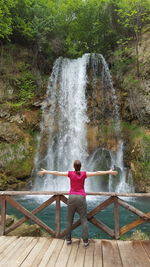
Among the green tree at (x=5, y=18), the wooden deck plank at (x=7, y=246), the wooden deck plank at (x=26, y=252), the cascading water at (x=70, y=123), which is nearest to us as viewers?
the wooden deck plank at (x=26, y=252)

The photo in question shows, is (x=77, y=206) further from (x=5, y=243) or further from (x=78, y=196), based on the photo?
(x=5, y=243)

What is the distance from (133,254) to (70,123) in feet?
41.9

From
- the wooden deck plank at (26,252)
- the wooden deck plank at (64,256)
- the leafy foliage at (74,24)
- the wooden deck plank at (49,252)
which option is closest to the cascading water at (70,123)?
the leafy foliage at (74,24)

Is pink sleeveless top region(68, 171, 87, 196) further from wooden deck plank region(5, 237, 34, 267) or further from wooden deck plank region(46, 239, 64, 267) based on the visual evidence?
wooden deck plank region(5, 237, 34, 267)

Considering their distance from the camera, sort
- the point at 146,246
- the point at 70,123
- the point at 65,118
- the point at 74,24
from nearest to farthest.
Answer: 1. the point at 146,246
2. the point at 70,123
3. the point at 65,118
4. the point at 74,24

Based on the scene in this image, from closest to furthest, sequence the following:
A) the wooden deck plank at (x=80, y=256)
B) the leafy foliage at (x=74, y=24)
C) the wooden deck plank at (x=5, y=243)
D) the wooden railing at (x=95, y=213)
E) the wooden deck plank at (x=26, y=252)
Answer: the wooden deck plank at (x=80, y=256) → the wooden deck plank at (x=26, y=252) → the wooden deck plank at (x=5, y=243) → the wooden railing at (x=95, y=213) → the leafy foliage at (x=74, y=24)

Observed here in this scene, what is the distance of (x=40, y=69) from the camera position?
18516 millimetres

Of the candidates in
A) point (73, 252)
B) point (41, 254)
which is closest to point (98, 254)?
point (73, 252)

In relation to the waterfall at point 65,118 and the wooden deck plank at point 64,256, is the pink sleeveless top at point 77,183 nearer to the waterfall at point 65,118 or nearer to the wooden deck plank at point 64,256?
the wooden deck plank at point 64,256

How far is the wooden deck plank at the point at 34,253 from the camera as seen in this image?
330 cm

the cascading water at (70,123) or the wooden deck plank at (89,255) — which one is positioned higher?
the cascading water at (70,123)

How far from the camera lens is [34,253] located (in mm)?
3629

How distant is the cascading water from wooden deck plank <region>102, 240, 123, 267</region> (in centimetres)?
940

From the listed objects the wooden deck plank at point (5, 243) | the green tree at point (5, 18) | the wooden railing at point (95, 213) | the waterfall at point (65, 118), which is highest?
the green tree at point (5, 18)
